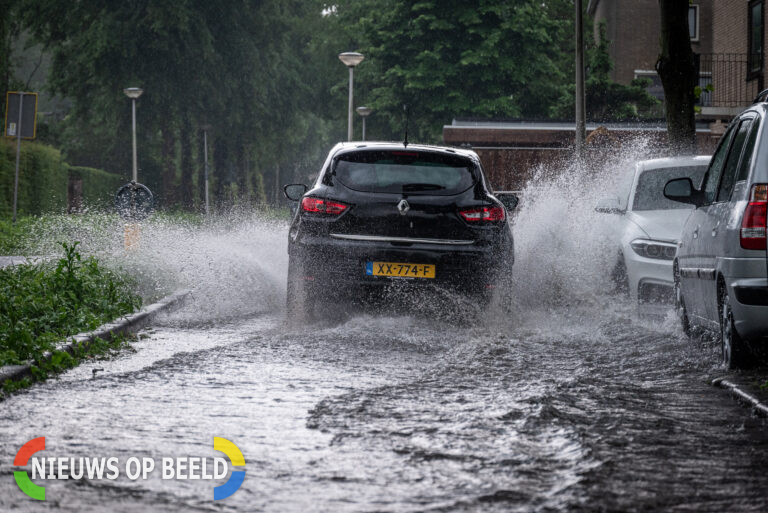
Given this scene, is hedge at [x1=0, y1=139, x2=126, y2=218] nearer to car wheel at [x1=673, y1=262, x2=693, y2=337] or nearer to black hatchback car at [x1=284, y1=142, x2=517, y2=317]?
black hatchback car at [x1=284, y1=142, x2=517, y2=317]

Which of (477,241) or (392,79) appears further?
(392,79)

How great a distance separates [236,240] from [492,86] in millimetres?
32838

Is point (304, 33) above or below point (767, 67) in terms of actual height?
above

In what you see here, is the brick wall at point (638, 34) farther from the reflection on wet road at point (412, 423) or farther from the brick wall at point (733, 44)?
the reflection on wet road at point (412, 423)

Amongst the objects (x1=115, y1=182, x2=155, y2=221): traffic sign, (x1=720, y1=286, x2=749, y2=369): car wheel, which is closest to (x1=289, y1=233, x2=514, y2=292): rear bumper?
(x1=720, y1=286, x2=749, y2=369): car wheel

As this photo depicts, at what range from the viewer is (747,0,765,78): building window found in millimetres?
29484

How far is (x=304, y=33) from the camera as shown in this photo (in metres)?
61.7

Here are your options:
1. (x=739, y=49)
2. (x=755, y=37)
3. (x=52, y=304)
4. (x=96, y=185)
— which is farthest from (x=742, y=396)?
(x=96, y=185)

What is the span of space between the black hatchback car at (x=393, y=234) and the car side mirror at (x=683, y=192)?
6.77ft

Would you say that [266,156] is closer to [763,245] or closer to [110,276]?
[110,276]

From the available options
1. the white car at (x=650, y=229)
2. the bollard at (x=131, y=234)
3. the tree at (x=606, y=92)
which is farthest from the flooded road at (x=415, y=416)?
the tree at (x=606, y=92)

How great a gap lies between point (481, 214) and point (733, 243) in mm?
3423

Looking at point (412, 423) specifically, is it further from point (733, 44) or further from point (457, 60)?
point (457, 60)

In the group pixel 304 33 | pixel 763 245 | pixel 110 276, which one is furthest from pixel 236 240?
pixel 304 33
